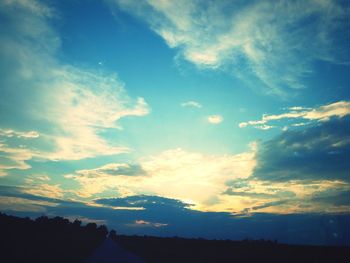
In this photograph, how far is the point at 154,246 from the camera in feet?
351

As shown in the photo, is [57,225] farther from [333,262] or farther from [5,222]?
[333,262]

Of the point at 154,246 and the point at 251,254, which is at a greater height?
the point at 154,246

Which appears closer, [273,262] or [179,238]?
[273,262]

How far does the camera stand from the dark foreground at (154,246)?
237ft

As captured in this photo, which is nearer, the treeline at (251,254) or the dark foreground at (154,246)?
the treeline at (251,254)

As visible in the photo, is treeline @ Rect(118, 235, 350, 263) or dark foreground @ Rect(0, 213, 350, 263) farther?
dark foreground @ Rect(0, 213, 350, 263)

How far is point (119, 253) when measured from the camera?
19516mm

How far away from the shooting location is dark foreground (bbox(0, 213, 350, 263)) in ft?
237

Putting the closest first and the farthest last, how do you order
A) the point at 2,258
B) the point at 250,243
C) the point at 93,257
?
1. the point at 93,257
2. the point at 2,258
3. the point at 250,243

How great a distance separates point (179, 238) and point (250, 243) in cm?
3545

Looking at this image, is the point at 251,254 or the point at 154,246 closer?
A: the point at 251,254

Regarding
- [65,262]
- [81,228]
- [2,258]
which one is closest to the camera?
[2,258]

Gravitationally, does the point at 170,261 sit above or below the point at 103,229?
below

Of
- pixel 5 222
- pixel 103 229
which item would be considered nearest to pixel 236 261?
pixel 5 222
